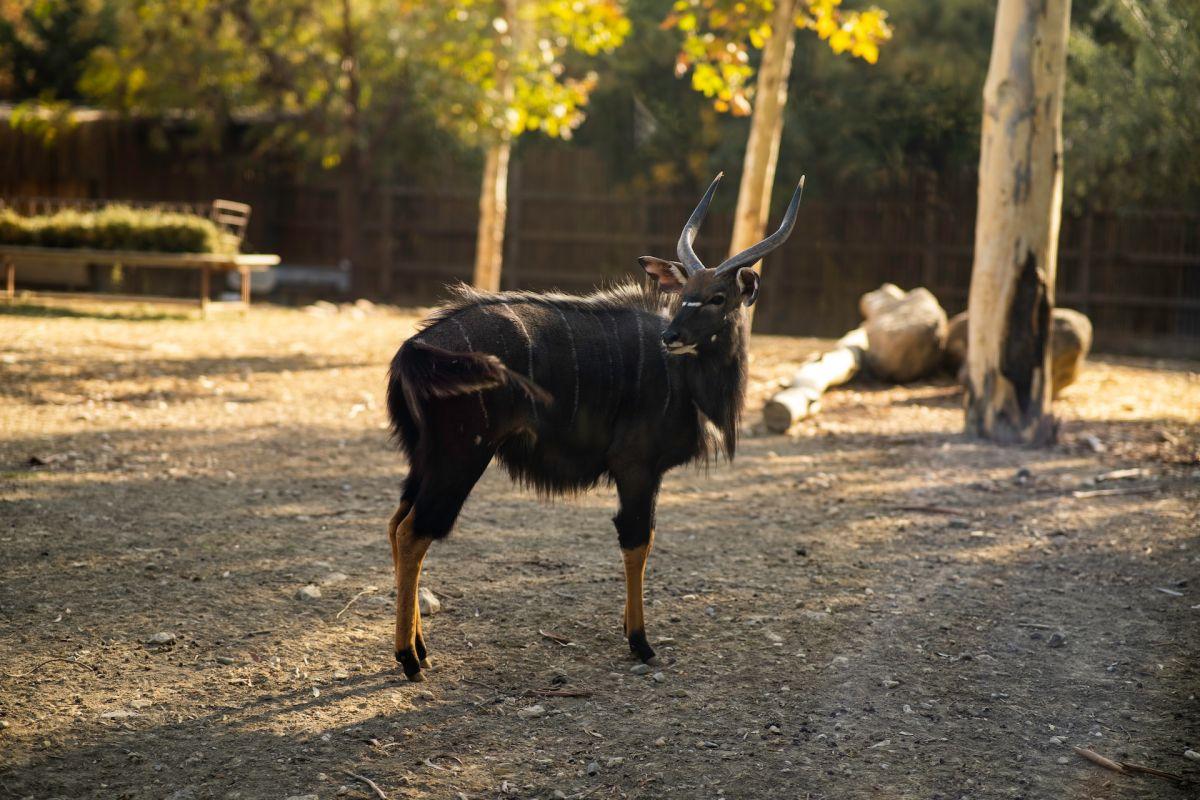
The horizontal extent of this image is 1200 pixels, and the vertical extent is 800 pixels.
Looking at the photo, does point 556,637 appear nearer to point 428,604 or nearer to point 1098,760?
point 428,604

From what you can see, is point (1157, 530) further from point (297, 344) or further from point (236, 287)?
point (236, 287)

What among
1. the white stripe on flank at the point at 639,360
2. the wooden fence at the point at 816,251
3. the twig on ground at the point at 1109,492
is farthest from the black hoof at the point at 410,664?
the wooden fence at the point at 816,251

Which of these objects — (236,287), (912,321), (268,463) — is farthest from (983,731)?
(236,287)

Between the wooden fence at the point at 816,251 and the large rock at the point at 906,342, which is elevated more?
the wooden fence at the point at 816,251

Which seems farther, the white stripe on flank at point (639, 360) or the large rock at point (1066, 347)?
the large rock at point (1066, 347)

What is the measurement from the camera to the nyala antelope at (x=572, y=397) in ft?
13.4

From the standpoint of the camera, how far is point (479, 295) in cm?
446

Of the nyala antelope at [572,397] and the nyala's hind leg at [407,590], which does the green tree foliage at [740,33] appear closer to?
the nyala antelope at [572,397]

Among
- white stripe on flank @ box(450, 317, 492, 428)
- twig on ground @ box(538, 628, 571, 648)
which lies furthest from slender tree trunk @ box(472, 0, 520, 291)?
white stripe on flank @ box(450, 317, 492, 428)

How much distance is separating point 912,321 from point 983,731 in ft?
25.8

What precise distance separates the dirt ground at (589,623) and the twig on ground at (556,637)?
2 centimetres

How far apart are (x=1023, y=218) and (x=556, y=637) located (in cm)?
552

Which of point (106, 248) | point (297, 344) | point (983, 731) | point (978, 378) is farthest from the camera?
point (106, 248)

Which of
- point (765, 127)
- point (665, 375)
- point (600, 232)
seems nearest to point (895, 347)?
point (765, 127)
